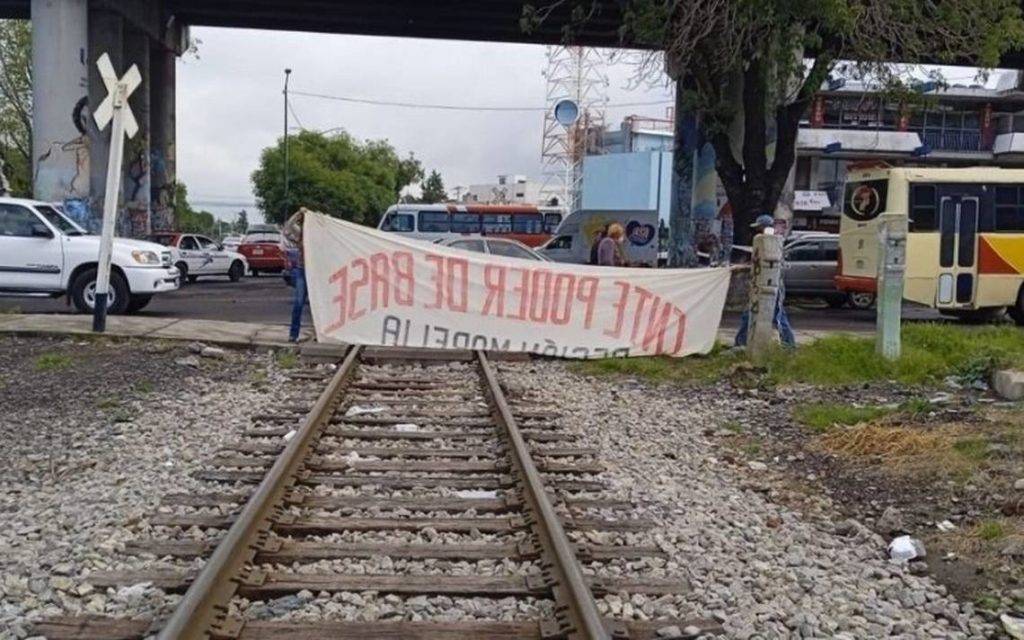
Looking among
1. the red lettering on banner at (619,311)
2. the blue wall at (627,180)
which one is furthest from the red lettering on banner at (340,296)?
the blue wall at (627,180)

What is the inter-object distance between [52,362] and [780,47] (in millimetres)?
13880

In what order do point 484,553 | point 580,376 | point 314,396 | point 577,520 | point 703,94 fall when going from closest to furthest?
point 484,553 < point 577,520 < point 314,396 < point 580,376 < point 703,94

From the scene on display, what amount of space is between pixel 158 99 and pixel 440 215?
11195 millimetres

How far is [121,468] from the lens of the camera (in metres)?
7.01

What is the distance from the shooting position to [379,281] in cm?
1346

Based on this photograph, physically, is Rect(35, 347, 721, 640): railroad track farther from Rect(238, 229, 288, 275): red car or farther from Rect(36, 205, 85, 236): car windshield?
Rect(238, 229, 288, 275): red car

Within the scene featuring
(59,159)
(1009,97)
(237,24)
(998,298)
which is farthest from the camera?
(1009,97)

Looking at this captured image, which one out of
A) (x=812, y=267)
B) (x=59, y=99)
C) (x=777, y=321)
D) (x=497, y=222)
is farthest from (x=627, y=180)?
(x=777, y=321)

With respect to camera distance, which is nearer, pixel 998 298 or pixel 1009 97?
pixel 998 298

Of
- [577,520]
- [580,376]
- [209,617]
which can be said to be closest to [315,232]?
[580,376]

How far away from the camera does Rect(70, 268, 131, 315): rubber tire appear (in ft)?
54.1

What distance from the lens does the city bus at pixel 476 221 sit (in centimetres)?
4038

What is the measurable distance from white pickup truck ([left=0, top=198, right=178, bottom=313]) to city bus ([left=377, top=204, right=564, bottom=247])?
72.2ft

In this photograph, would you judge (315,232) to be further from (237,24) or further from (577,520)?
(237,24)
